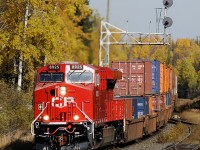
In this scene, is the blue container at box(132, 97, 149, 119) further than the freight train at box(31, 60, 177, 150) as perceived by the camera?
Yes

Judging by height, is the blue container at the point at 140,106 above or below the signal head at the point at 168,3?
below

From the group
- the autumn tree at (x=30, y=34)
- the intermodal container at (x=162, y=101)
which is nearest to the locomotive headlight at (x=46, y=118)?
the autumn tree at (x=30, y=34)

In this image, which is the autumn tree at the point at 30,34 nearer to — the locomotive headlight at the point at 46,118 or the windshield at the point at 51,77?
the windshield at the point at 51,77

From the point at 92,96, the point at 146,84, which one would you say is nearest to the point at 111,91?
the point at 92,96

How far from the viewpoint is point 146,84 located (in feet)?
94.6

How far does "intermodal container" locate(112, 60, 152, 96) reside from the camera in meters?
28.6

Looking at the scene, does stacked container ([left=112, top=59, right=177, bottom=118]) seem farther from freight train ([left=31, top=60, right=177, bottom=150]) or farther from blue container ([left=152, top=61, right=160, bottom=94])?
freight train ([left=31, top=60, right=177, bottom=150])

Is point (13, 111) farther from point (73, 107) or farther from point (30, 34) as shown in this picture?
point (73, 107)

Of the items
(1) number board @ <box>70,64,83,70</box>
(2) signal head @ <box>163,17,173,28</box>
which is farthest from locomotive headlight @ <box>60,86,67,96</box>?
(2) signal head @ <box>163,17,173,28</box>

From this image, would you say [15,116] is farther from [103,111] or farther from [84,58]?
[84,58]

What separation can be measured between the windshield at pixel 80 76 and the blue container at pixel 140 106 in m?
7.55

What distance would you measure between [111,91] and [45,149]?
477 cm

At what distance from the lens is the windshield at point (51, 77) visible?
17.9 metres

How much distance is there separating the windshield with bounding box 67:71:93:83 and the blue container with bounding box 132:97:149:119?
755 centimetres
